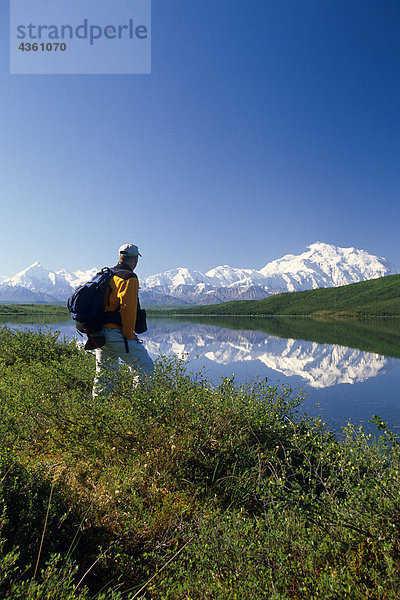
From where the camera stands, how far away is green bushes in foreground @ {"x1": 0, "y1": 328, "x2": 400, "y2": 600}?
2.32m

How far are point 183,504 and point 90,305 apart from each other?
3.91 metres

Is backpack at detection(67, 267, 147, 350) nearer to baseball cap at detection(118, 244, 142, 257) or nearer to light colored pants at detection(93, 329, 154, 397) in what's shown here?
light colored pants at detection(93, 329, 154, 397)

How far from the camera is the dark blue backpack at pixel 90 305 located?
5.92 meters

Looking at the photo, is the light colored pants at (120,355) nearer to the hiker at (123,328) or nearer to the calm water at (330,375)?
the hiker at (123,328)

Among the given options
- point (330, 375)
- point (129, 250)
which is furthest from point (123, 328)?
point (330, 375)

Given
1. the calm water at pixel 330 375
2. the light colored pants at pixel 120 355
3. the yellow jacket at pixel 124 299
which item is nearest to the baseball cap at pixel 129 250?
the yellow jacket at pixel 124 299

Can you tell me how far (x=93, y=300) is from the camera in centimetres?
597

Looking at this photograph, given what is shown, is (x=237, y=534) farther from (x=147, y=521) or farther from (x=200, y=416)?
(x=200, y=416)

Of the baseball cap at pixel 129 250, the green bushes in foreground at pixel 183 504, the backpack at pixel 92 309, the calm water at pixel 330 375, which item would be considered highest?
the baseball cap at pixel 129 250

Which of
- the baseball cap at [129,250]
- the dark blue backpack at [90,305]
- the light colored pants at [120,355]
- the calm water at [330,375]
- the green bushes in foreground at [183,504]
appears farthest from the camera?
the calm water at [330,375]

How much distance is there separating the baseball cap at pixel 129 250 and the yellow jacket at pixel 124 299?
0.46m

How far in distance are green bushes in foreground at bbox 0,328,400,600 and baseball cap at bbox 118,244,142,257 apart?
2608mm

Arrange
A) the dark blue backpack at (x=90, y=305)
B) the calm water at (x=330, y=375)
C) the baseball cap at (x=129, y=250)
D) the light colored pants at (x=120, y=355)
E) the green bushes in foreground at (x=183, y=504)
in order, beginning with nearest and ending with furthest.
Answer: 1. the green bushes in foreground at (x=183, y=504)
2. the dark blue backpack at (x=90, y=305)
3. the light colored pants at (x=120, y=355)
4. the baseball cap at (x=129, y=250)
5. the calm water at (x=330, y=375)

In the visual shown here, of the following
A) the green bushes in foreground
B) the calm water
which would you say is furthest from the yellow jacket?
the calm water
